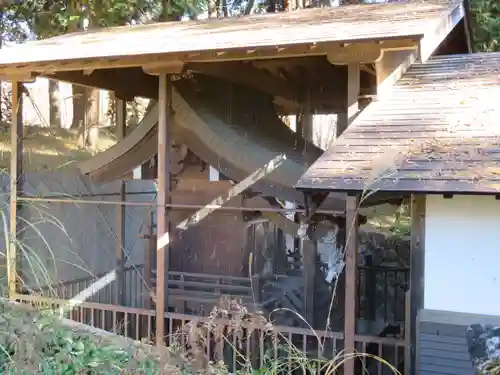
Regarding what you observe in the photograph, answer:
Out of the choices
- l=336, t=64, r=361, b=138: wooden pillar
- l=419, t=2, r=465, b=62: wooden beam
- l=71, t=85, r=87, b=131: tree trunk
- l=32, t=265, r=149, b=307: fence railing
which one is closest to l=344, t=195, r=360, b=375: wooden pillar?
l=336, t=64, r=361, b=138: wooden pillar

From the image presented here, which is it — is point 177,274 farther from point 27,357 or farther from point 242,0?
point 242,0

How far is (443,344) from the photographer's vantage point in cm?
496

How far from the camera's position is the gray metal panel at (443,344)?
→ 16.0 ft

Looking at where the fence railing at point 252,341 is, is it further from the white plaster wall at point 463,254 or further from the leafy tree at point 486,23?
the leafy tree at point 486,23

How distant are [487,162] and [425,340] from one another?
159 cm

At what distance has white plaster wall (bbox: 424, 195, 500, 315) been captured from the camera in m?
4.89

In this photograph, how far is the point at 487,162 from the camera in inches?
181

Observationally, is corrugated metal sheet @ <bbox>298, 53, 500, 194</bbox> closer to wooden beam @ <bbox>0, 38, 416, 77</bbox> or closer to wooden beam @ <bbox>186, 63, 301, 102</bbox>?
wooden beam @ <bbox>0, 38, 416, 77</bbox>

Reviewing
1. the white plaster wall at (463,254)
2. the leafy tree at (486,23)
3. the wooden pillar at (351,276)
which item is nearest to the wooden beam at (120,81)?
the wooden pillar at (351,276)

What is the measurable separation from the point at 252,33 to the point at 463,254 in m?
3.29

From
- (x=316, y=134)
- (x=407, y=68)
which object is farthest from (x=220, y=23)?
(x=316, y=134)

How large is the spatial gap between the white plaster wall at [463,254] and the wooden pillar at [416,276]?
0.15 feet

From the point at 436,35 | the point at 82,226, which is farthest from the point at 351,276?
the point at 82,226

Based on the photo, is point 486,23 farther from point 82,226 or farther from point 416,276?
point 82,226
